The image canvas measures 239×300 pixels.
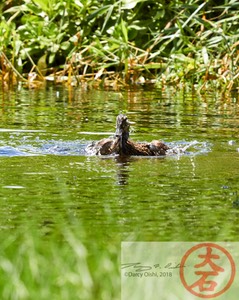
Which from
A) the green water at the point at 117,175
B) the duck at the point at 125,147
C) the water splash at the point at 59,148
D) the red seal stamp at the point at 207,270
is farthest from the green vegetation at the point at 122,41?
the red seal stamp at the point at 207,270

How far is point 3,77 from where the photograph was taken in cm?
1480

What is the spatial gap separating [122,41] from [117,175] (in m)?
7.54

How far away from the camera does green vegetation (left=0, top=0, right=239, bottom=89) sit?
13555 millimetres

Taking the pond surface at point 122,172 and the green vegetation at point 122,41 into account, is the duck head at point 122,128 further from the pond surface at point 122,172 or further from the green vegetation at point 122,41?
the green vegetation at point 122,41

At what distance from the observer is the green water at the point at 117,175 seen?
517 centimetres

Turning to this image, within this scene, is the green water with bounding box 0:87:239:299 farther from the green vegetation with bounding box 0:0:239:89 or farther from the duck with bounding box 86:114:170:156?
the green vegetation with bounding box 0:0:239:89

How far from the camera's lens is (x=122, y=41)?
47.2ft

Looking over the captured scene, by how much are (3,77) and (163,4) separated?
8.16ft

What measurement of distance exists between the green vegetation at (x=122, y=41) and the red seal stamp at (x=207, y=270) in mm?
8694

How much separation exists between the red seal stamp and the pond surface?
1.17ft

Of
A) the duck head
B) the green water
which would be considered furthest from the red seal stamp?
the duck head

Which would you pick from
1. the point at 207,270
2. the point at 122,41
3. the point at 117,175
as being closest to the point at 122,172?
the point at 117,175

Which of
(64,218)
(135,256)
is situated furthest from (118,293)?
(64,218)
